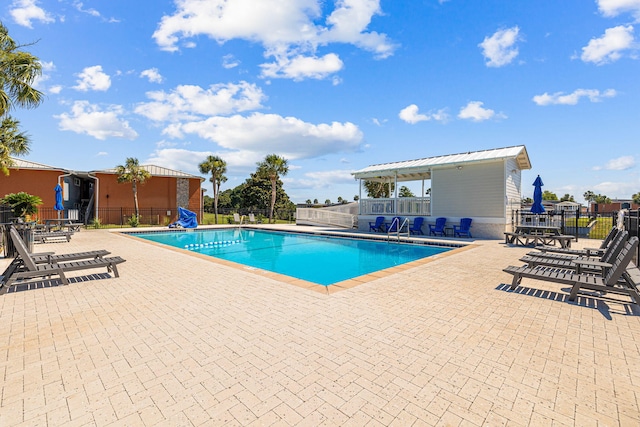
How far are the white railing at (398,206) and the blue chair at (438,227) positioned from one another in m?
0.93

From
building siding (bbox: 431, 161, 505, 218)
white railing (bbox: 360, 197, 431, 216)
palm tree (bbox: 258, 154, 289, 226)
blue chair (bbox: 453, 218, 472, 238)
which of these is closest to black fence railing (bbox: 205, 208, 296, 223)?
palm tree (bbox: 258, 154, 289, 226)

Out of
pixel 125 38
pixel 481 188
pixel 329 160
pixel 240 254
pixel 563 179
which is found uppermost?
pixel 125 38

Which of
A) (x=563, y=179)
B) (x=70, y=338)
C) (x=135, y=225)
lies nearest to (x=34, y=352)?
(x=70, y=338)

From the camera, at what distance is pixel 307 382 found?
2424 mm

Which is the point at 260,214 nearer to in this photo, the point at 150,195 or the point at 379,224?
the point at 150,195

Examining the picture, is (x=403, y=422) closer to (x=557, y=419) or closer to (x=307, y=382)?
(x=307, y=382)

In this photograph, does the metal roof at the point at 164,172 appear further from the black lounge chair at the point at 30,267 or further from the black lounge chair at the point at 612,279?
the black lounge chair at the point at 612,279

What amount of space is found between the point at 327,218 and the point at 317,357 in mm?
18807

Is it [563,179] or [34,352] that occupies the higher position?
[563,179]

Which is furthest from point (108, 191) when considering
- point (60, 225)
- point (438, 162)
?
point (438, 162)

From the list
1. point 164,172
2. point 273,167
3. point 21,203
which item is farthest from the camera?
point 273,167

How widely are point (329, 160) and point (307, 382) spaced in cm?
2488

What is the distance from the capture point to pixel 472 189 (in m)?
14.4

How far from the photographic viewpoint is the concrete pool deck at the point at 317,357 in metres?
2.08
